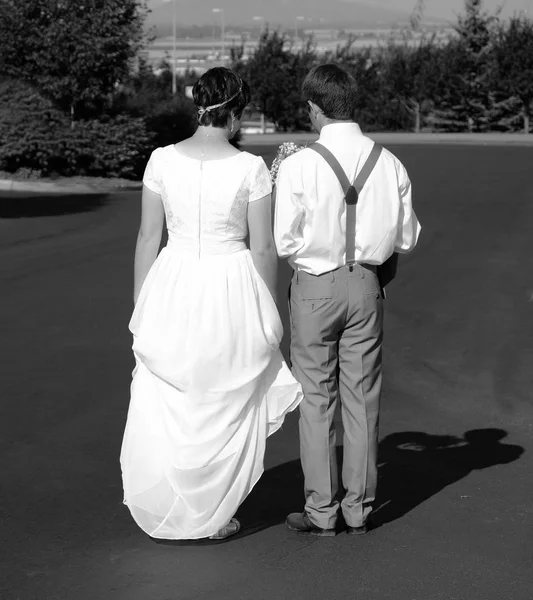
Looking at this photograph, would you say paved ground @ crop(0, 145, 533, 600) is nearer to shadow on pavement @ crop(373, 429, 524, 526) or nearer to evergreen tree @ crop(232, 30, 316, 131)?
shadow on pavement @ crop(373, 429, 524, 526)

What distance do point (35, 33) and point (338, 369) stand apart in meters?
20.9

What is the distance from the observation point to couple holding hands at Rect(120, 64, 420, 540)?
14.6ft

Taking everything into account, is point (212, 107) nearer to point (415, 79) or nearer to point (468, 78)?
point (468, 78)

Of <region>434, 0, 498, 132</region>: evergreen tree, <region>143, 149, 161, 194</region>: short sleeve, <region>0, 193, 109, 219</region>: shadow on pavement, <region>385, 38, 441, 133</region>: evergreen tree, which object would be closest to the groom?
<region>143, 149, 161, 194</region>: short sleeve

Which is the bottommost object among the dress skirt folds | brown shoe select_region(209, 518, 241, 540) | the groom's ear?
brown shoe select_region(209, 518, 241, 540)

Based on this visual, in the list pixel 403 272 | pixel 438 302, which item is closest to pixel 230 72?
pixel 438 302

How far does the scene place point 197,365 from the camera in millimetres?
4539

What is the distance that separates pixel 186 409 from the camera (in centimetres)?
455

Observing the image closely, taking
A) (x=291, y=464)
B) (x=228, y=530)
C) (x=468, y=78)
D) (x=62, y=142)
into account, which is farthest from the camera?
(x=468, y=78)

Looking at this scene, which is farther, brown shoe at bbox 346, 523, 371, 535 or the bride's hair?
brown shoe at bbox 346, 523, 371, 535

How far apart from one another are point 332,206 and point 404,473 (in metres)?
1.76

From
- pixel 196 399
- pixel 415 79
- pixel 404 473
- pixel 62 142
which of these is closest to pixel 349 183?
pixel 196 399

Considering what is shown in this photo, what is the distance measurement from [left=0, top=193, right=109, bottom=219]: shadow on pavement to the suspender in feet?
42.3

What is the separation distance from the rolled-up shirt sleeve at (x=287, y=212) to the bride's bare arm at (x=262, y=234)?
0.03 metres
